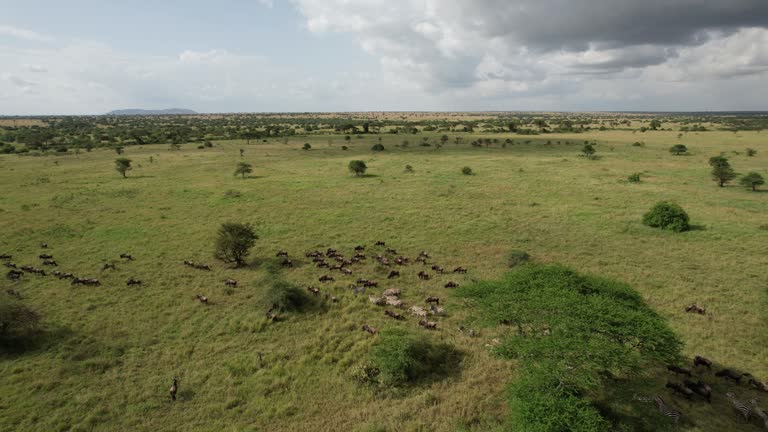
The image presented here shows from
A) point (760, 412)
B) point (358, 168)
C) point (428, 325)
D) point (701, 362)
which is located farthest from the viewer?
point (358, 168)

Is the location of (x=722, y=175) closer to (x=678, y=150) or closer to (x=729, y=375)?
(x=678, y=150)

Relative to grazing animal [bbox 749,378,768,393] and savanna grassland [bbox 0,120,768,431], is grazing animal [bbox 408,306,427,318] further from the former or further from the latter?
grazing animal [bbox 749,378,768,393]

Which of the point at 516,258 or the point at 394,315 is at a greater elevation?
the point at 516,258

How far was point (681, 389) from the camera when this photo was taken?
42.3ft

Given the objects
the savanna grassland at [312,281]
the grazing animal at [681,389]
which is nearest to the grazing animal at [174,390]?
the savanna grassland at [312,281]

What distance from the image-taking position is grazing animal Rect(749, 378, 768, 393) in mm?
13062

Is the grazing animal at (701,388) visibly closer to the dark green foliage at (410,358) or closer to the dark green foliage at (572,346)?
the dark green foliage at (572,346)

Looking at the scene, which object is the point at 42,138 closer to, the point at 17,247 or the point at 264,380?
the point at 17,247

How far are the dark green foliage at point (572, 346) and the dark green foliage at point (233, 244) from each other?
15742 millimetres

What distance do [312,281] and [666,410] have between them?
16.1m

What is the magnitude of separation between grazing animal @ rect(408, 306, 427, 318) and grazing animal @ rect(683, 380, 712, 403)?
9540 mm

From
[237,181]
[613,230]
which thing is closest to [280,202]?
[237,181]

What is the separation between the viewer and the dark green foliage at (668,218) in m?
28.7

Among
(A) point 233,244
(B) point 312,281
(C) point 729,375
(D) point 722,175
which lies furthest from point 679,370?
(D) point 722,175
